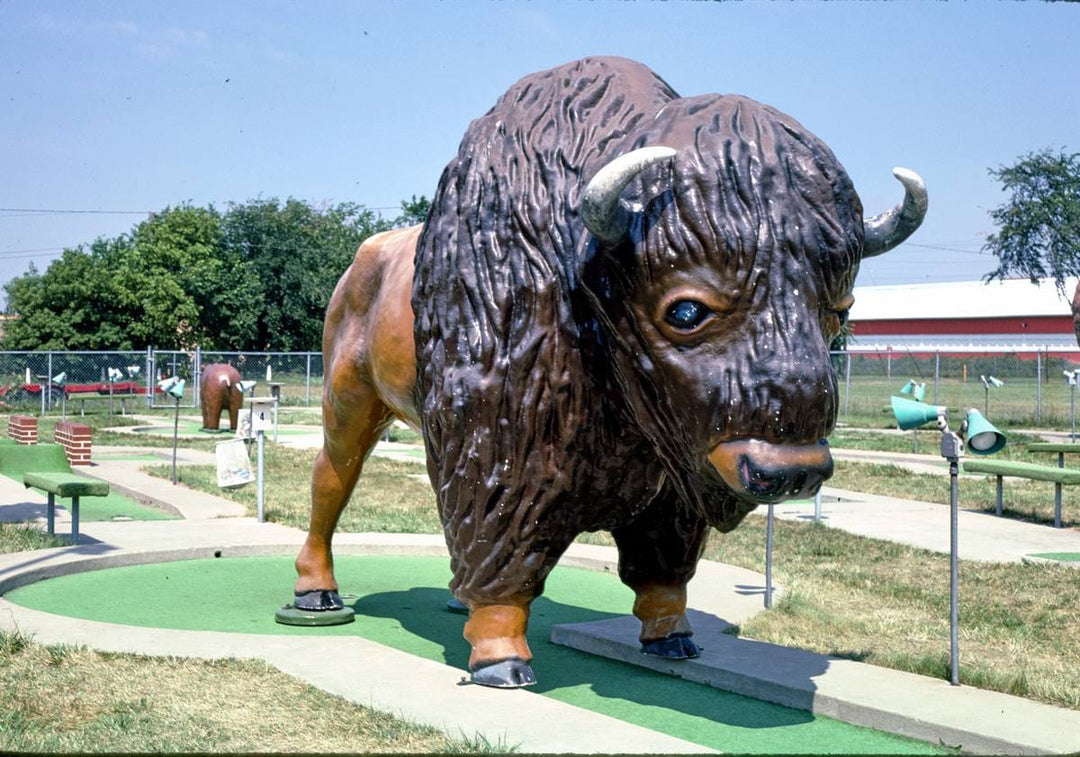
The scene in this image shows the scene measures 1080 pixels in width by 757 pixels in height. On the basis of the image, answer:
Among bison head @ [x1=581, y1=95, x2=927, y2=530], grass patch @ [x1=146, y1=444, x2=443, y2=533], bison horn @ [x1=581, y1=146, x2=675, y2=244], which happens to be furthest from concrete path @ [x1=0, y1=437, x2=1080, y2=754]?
bison horn @ [x1=581, y1=146, x2=675, y2=244]

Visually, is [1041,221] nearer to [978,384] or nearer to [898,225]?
[978,384]

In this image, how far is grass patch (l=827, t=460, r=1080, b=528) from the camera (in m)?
12.8

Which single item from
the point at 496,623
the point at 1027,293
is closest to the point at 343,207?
the point at 1027,293

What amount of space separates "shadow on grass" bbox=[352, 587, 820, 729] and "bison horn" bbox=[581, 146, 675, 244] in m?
2.02

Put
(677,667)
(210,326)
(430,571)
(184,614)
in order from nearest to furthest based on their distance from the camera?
1. (677,667)
2. (184,614)
3. (430,571)
4. (210,326)

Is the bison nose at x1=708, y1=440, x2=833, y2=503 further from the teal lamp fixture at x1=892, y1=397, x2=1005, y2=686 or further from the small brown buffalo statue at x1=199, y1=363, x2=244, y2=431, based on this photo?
the small brown buffalo statue at x1=199, y1=363, x2=244, y2=431

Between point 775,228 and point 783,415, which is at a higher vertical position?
point 775,228

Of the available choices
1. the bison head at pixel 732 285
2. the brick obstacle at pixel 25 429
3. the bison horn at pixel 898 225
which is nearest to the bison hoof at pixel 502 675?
the bison head at pixel 732 285

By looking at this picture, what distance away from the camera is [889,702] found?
4.67m

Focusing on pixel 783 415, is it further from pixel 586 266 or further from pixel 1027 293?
pixel 1027 293

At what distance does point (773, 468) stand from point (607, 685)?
6.27 ft

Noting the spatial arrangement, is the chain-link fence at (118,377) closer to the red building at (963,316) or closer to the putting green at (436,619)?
the putting green at (436,619)

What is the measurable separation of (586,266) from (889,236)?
1.14 metres

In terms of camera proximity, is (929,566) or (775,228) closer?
(775,228)
